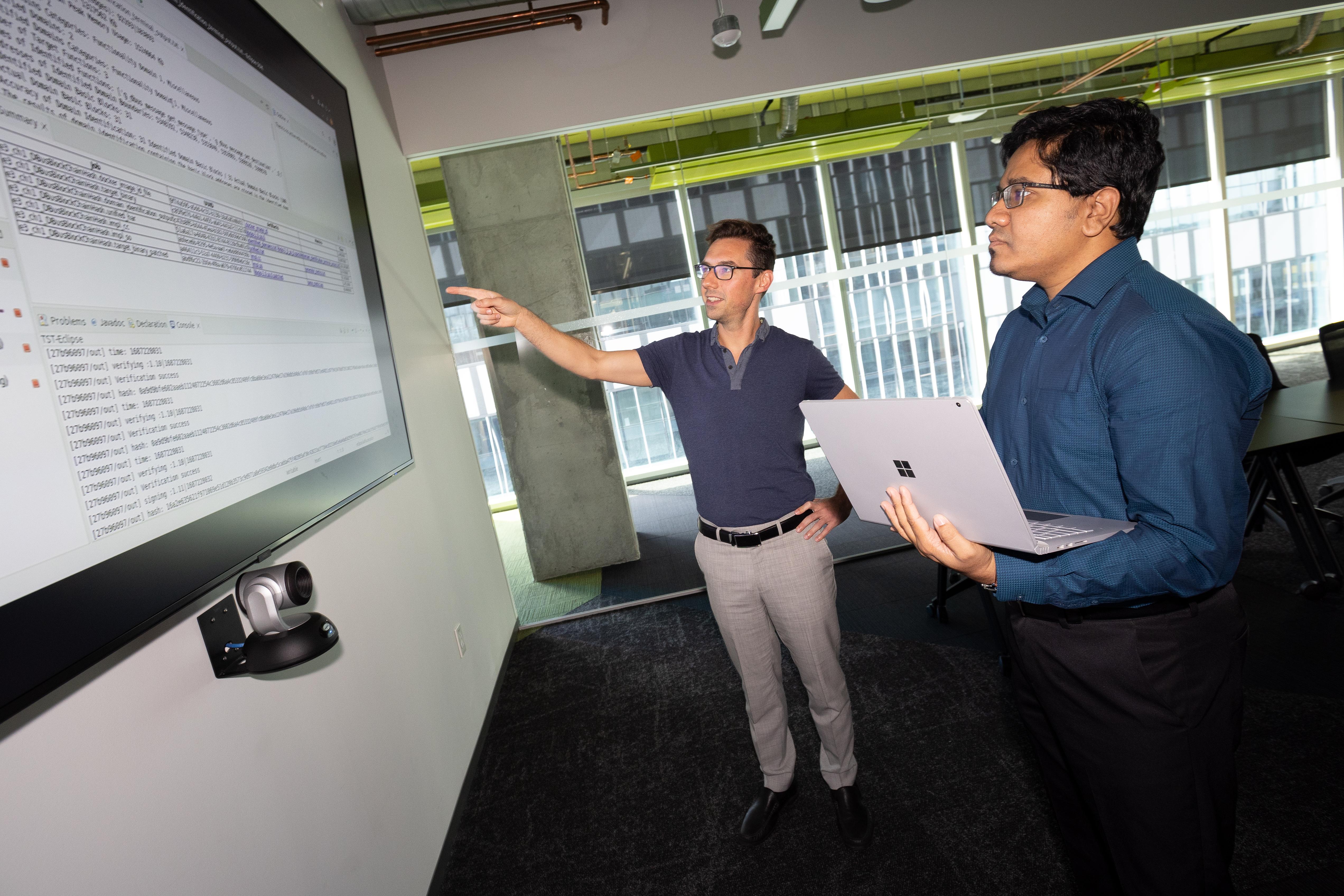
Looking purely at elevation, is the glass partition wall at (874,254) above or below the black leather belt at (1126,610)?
above

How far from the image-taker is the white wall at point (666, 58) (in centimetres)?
330

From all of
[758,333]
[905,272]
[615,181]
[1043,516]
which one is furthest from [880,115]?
[1043,516]

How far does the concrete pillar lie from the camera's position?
3.53m

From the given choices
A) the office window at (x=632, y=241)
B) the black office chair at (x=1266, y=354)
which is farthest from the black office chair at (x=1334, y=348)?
the office window at (x=632, y=241)

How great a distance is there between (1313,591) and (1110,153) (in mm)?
2876

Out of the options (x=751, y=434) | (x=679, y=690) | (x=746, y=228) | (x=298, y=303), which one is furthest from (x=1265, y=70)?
(x=298, y=303)

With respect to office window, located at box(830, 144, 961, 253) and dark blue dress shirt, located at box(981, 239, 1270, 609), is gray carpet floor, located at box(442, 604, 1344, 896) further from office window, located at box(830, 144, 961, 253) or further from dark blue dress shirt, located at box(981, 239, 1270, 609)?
office window, located at box(830, 144, 961, 253)

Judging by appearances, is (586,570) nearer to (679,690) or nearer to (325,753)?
(679,690)

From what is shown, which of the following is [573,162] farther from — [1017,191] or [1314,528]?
[1314,528]

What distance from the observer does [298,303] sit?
1.64 metres

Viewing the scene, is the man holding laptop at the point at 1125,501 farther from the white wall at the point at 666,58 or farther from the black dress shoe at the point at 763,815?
the white wall at the point at 666,58

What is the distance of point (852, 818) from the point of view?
2.00 metres

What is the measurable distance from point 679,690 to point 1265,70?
5311 millimetres

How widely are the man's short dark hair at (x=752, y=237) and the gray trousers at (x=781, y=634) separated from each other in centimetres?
78
